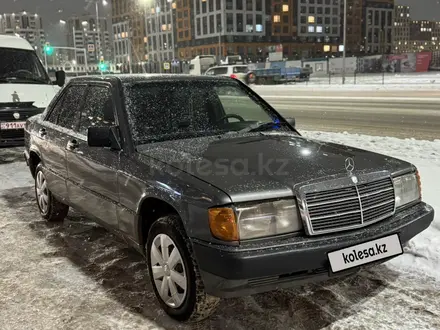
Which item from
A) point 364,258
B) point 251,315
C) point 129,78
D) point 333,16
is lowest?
point 251,315

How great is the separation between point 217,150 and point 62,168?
1.99m

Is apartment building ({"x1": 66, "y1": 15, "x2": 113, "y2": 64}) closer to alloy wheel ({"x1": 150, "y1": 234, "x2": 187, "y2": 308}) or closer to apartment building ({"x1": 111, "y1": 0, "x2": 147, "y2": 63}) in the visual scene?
apartment building ({"x1": 111, "y1": 0, "x2": 147, "y2": 63})

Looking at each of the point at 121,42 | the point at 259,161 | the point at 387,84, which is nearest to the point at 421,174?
the point at 259,161

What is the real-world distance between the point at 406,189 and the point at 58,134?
345 centimetres

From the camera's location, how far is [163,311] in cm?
344

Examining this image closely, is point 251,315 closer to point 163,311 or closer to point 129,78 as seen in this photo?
point 163,311

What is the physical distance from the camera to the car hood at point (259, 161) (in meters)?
2.96

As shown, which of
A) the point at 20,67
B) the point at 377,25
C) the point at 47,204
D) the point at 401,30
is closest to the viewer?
the point at 47,204

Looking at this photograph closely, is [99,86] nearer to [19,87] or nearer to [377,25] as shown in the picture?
[19,87]

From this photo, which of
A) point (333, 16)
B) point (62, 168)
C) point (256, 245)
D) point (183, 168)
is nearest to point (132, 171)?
point (183, 168)

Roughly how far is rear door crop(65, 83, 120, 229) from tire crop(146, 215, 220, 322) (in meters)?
0.69

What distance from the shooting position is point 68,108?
16.3 ft

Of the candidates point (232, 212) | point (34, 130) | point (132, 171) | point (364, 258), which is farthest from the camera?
point (34, 130)

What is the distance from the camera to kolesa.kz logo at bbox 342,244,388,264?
2.97 metres
